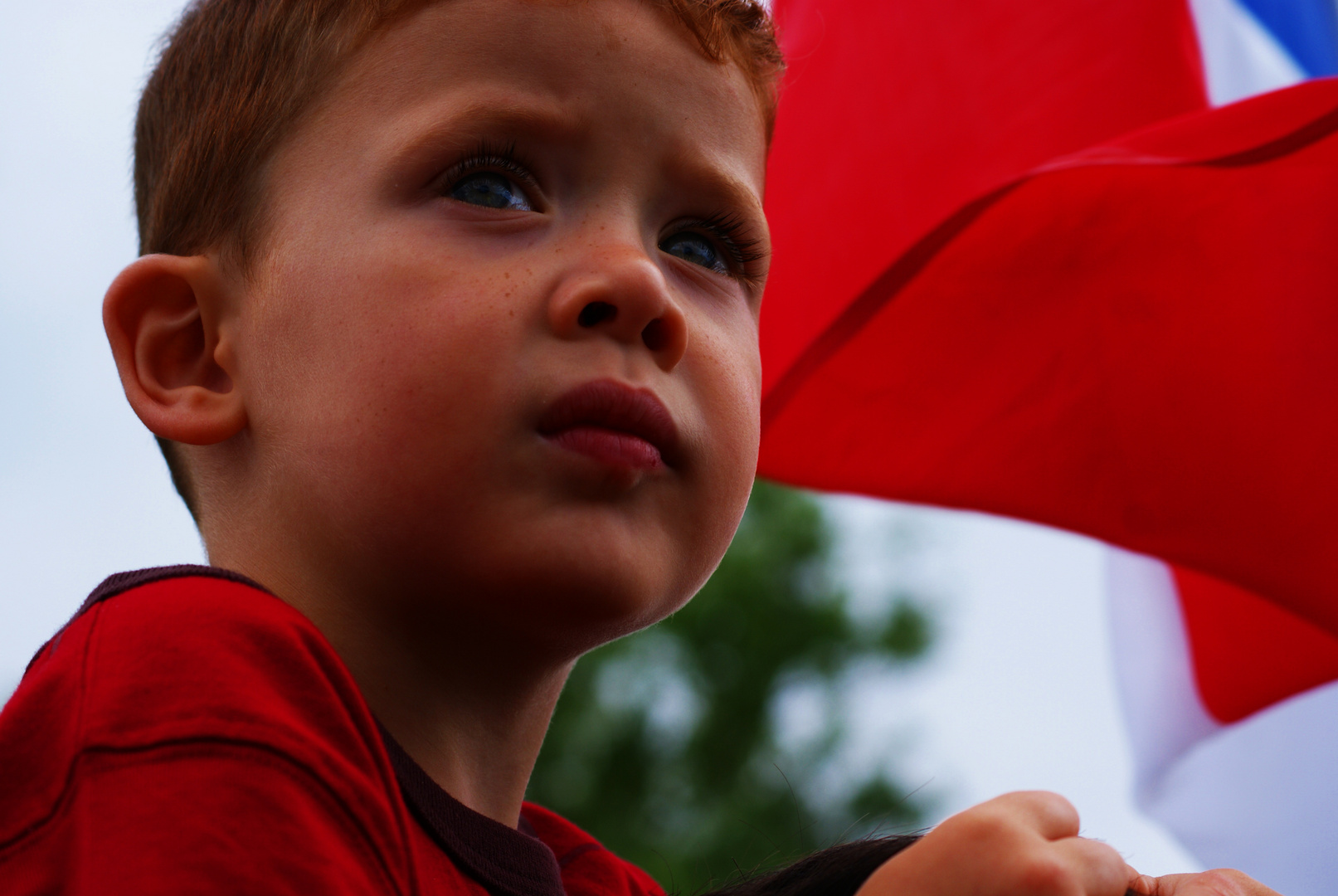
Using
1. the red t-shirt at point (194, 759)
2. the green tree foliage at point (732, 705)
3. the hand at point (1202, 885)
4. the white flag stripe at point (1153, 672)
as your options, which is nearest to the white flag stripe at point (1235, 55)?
the white flag stripe at point (1153, 672)

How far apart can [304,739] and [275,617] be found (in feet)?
0.34

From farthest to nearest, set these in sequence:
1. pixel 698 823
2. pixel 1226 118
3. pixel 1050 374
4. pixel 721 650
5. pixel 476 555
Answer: pixel 721 650 → pixel 698 823 → pixel 1050 374 → pixel 1226 118 → pixel 476 555

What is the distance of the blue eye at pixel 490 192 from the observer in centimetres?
98

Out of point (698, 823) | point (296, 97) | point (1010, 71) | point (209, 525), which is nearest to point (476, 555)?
point (209, 525)

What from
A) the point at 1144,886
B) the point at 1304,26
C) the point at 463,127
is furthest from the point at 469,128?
the point at 1304,26

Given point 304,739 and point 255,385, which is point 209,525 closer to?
point 255,385

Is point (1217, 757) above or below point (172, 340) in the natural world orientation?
below

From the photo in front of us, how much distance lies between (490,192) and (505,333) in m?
0.15

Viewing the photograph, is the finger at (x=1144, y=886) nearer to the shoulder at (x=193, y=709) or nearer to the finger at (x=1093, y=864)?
the finger at (x=1093, y=864)

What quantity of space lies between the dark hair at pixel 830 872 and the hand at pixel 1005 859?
0.92ft

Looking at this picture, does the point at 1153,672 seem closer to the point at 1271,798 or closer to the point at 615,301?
the point at 1271,798

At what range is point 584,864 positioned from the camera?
4.08 feet

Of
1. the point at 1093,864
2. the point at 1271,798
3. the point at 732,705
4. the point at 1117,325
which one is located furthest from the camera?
the point at 732,705

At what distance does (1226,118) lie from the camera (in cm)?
125
